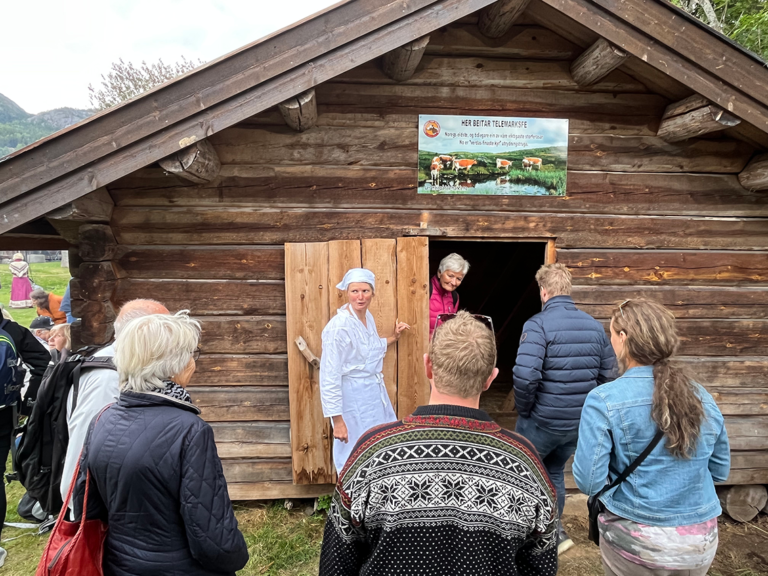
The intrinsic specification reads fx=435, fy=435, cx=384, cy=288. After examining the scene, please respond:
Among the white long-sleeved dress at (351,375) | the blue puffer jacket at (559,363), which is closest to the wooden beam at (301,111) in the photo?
the white long-sleeved dress at (351,375)

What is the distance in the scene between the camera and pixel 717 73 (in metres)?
2.92

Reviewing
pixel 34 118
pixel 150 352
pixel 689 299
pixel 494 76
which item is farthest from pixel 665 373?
pixel 34 118

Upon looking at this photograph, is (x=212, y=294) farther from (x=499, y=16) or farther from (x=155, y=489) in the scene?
(x=499, y=16)

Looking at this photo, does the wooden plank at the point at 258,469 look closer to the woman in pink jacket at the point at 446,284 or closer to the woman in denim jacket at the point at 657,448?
the woman in pink jacket at the point at 446,284

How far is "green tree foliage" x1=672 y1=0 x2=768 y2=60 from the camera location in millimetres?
9041

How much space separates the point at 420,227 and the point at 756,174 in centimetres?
274

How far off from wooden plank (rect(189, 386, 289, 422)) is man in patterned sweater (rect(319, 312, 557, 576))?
2.46m

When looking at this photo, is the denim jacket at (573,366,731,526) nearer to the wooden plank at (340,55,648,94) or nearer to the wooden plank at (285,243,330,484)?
the wooden plank at (285,243,330,484)

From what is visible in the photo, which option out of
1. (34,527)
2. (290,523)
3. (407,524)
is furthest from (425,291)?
(34,527)

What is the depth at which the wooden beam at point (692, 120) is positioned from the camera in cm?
303

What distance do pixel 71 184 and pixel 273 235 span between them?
1.33 m

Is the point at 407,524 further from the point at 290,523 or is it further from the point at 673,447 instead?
the point at 290,523

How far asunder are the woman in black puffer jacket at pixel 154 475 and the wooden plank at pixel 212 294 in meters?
1.93

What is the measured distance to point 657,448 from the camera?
1.76 m
